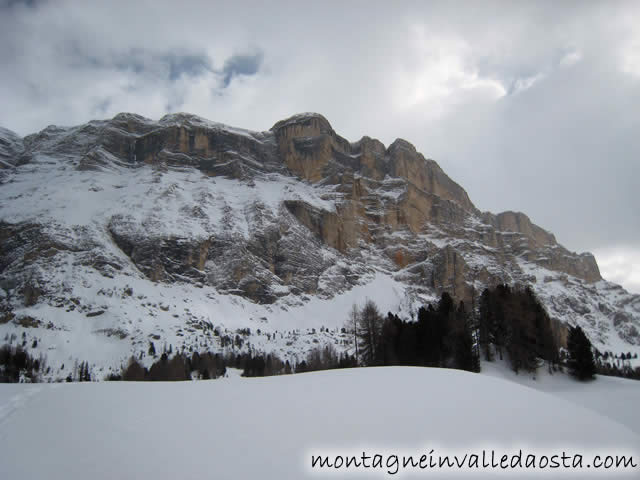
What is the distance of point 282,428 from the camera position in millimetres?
6793

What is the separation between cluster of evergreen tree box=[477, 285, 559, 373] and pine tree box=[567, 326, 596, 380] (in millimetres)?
1847

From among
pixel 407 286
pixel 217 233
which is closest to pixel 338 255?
pixel 407 286

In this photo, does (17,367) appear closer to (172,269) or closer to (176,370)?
(176,370)

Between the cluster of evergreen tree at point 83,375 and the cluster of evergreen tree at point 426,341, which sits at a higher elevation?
the cluster of evergreen tree at point 426,341

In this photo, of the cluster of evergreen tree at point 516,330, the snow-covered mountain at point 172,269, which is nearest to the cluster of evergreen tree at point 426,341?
the cluster of evergreen tree at point 516,330

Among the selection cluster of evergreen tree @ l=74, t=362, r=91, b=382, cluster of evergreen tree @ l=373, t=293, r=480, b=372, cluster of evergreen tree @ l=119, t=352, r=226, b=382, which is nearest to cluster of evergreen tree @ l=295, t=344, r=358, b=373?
cluster of evergreen tree @ l=373, t=293, r=480, b=372

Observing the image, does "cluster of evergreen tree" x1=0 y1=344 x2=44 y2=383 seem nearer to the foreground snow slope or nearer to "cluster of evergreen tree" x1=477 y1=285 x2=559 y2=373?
"cluster of evergreen tree" x1=477 y1=285 x2=559 y2=373

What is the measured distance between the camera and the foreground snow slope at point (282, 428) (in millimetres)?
5836

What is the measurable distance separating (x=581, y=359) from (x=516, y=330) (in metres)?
5.55

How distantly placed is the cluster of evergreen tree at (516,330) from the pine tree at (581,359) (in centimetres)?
185

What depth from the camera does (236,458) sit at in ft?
19.3

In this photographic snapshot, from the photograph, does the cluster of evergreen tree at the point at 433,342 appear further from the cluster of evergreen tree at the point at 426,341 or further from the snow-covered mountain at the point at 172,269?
the snow-covered mountain at the point at 172,269

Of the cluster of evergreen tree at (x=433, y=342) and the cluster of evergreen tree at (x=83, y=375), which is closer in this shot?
the cluster of evergreen tree at (x=433, y=342)

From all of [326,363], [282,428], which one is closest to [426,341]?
[282,428]
